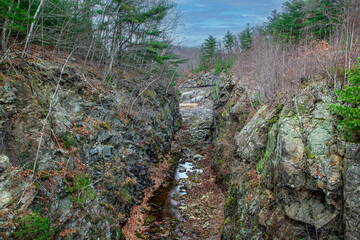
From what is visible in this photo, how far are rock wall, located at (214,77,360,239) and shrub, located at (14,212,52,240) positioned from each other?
18.4ft

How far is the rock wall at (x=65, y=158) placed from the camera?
5.20 m

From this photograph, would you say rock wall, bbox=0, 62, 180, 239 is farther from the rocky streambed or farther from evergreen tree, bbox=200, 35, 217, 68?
evergreen tree, bbox=200, 35, 217, 68

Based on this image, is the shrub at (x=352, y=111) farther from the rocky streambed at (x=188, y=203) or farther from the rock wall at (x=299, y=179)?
the rocky streambed at (x=188, y=203)

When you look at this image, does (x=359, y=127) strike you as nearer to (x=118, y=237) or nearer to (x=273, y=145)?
(x=273, y=145)

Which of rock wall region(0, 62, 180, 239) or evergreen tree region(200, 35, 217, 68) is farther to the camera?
evergreen tree region(200, 35, 217, 68)

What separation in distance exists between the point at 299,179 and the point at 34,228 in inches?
263

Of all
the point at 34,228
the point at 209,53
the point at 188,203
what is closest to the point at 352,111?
the point at 34,228

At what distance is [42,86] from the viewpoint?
759cm

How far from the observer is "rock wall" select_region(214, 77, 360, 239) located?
4793 millimetres

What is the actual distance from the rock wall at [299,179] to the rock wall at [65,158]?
15.4 feet

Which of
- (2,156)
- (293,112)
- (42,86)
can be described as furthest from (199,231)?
(42,86)

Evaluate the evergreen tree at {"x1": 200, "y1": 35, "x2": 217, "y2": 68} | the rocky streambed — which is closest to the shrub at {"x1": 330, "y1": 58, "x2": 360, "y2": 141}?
the rocky streambed

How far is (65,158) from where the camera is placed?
21.9ft

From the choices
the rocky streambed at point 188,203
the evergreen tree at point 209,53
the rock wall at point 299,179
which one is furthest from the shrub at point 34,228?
the evergreen tree at point 209,53
